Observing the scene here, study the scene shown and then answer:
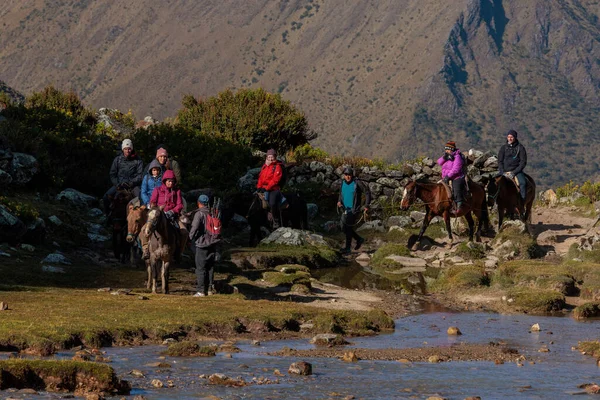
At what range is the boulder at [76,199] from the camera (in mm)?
30703

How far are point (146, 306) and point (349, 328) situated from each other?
314 centimetres

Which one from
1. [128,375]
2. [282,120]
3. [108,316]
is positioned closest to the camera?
[128,375]

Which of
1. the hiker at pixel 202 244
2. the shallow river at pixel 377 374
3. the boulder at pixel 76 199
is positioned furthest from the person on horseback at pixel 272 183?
the shallow river at pixel 377 374

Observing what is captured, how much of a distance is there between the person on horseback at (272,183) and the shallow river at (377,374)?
13.1m

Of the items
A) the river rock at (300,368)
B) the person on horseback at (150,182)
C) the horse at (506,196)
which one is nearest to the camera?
the river rock at (300,368)

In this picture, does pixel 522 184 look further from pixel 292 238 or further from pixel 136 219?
pixel 136 219

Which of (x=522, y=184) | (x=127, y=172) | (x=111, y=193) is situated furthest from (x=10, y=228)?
(x=522, y=184)

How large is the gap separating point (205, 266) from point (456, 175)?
12524 mm

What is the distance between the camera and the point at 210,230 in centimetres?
1919

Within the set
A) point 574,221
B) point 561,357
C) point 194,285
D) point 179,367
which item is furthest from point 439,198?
point 179,367

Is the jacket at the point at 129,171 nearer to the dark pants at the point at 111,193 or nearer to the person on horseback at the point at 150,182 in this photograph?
the dark pants at the point at 111,193

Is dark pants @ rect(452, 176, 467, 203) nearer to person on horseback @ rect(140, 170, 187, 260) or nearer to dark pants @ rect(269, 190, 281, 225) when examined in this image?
dark pants @ rect(269, 190, 281, 225)

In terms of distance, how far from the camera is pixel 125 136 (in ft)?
127

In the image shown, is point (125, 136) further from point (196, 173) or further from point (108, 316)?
point (108, 316)
